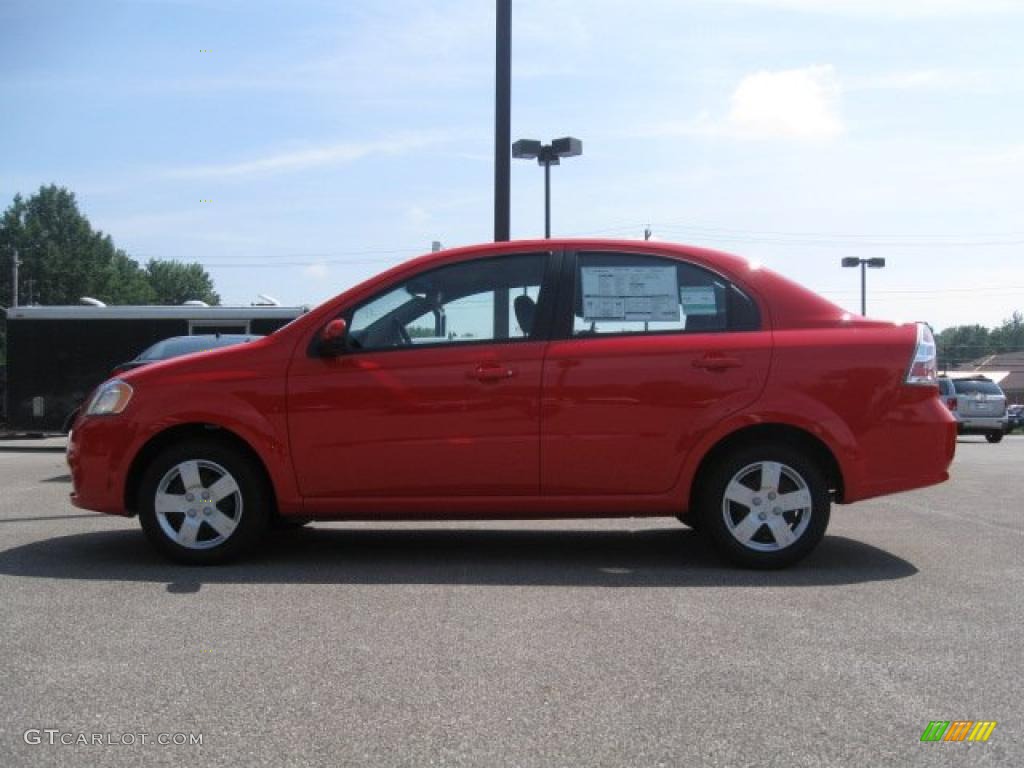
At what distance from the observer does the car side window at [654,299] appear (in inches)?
224

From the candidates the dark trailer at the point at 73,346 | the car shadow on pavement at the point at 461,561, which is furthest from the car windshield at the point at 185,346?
the dark trailer at the point at 73,346

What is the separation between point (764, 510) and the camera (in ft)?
18.2

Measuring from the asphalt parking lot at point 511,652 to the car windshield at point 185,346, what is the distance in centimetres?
488

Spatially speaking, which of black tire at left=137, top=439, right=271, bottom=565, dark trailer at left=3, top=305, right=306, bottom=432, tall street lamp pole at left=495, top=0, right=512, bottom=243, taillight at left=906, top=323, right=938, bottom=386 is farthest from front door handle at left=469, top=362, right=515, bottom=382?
dark trailer at left=3, top=305, right=306, bottom=432

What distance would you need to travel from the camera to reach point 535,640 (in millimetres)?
4262

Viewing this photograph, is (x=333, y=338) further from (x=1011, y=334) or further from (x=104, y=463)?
(x=1011, y=334)

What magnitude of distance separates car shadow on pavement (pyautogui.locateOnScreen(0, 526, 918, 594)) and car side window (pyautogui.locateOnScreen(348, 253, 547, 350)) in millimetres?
1274

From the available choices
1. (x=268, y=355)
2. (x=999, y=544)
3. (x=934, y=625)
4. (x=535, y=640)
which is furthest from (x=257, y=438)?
(x=999, y=544)

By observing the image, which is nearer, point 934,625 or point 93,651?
point 93,651

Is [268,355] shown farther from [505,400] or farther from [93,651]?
[93,651]

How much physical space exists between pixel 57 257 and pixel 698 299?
3612 inches

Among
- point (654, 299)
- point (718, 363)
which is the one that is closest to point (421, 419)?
point (654, 299)

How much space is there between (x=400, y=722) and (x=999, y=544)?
14.8 feet

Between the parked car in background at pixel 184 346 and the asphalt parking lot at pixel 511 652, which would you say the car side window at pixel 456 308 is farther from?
the parked car in background at pixel 184 346
